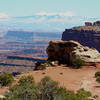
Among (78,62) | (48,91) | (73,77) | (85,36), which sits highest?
(48,91)

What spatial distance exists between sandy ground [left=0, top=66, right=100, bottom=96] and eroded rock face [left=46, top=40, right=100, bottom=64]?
2.33m

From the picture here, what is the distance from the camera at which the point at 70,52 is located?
6588 centimetres

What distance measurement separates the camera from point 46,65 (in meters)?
63.5

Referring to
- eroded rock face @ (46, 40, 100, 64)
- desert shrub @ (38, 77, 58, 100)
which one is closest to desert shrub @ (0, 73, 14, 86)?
desert shrub @ (38, 77, 58, 100)

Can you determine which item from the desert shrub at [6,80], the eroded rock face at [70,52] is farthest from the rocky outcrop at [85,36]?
the desert shrub at [6,80]

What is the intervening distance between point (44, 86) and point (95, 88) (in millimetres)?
13841

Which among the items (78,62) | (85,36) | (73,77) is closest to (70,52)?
(78,62)

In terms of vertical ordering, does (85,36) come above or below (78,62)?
below

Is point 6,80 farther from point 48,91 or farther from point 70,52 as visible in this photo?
point 70,52

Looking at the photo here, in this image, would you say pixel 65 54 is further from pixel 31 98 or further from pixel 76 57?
pixel 31 98

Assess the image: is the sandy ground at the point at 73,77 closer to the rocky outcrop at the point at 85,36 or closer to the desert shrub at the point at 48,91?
the desert shrub at the point at 48,91

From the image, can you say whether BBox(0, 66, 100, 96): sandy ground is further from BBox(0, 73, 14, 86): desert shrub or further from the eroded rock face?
BBox(0, 73, 14, 86): desert shrub

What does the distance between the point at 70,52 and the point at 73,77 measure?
35.6 ft

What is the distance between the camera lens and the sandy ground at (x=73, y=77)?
48025 mm
